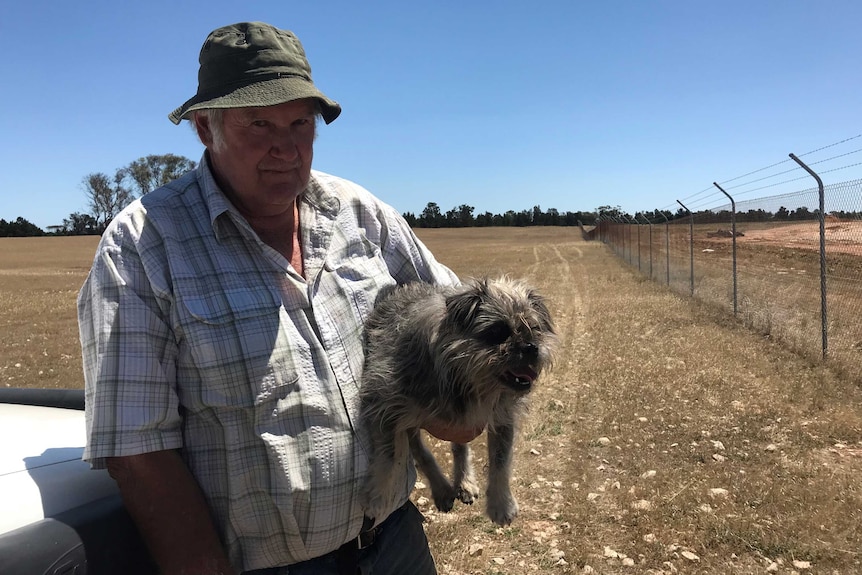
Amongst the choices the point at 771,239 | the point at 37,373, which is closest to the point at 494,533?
the point at 37,373

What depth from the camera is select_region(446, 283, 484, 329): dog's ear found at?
3.15 meters

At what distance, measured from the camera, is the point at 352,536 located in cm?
239

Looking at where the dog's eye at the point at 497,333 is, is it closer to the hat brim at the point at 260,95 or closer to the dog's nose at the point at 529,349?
the dog's nose at the point at 529,349

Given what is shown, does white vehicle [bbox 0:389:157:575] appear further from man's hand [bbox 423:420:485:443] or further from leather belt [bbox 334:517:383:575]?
man's hand [bbox 423:420:485:443]

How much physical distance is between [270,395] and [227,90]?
1.16 m

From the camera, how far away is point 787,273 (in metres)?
11.5

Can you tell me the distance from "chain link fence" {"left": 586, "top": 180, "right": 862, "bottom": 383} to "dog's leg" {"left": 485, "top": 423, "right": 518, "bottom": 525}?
6682mm

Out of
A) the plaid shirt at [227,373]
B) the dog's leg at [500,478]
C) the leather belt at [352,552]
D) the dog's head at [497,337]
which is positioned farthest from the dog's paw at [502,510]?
the plaid shirt at [227,373]

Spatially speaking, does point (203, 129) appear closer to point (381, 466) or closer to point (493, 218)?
point (381, 466)

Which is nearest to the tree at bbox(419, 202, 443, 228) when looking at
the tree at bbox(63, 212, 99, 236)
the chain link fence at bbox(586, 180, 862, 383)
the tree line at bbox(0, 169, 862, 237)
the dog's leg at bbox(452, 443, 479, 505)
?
the tree line at bbox(0, 169, 862, 237)

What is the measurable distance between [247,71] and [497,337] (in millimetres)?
1710

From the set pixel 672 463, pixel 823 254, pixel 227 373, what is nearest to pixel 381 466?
pixel 227 373

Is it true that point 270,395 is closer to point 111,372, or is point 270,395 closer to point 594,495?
point 111,372

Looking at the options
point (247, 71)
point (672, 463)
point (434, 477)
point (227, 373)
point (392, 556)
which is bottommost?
point (672, 463)
